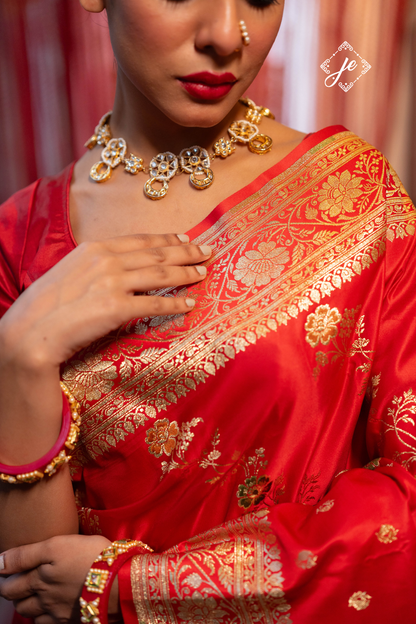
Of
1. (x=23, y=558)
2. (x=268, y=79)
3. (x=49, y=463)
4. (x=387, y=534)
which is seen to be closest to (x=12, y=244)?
(x=49, y=463)

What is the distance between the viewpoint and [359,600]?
2.34ft

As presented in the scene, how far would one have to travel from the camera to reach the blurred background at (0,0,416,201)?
1.38m

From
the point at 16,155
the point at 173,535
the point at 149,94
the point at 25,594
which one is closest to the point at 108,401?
the point at 173,535

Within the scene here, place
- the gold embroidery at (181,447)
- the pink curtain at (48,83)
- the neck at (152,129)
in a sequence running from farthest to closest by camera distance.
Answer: the pink curtain at (48,83), the neck at (152,129), the gold embroidery at (181,447)

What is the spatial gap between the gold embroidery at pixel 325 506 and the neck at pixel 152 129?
1.96 ft

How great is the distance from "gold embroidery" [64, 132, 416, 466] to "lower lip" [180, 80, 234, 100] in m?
0.17

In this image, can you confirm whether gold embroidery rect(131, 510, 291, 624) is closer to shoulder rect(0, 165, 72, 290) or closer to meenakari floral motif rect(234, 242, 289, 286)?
meenakari floral motif rect(234, 242, 289, 286)

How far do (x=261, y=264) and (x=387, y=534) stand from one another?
1.32 feet

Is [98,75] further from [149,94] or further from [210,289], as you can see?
[210,289]

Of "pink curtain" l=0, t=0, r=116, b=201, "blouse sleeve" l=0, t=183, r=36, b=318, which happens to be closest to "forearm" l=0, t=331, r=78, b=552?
"blouse sleeve" l=0, t=183, r=36, b=318

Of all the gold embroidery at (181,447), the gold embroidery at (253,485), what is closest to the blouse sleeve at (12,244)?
the gold embroidery at (181,447)

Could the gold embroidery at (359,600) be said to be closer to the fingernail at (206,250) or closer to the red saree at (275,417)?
the red saree at (275,417)

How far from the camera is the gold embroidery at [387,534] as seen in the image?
0.71 metres

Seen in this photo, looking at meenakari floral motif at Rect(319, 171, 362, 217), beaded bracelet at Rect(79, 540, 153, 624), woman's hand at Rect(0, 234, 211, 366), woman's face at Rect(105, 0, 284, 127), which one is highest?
woman's face at Rect(105, 0, 284, 127)
